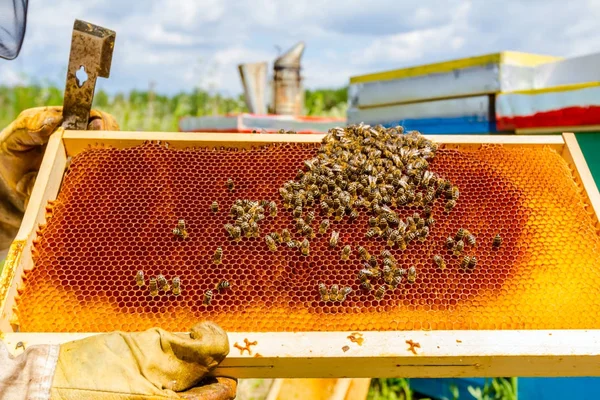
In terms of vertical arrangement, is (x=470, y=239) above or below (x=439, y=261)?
above

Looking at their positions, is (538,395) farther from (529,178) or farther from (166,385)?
(166,385)

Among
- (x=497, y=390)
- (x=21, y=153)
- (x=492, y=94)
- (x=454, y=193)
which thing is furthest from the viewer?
(x=497, y=390)

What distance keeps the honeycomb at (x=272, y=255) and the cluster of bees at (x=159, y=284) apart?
1.2 inches

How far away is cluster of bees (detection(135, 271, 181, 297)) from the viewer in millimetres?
2568

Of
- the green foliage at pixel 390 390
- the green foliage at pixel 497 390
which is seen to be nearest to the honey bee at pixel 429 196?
the green foliage at pixel 497 390

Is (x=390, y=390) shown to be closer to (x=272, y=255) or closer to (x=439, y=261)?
(x=439, y=261)

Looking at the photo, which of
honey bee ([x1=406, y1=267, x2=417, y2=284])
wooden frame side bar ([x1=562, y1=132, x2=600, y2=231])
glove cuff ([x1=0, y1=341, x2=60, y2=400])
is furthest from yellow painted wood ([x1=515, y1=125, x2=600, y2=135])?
glove cuff ([x1=0, y1=341, x2=60, y2=400])

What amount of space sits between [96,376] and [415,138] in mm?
2396

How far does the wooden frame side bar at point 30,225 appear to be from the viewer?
249 cm

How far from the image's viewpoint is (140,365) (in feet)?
7.09

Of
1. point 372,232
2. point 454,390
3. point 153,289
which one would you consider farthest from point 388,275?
point 454,390

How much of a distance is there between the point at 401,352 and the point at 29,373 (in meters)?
1.66

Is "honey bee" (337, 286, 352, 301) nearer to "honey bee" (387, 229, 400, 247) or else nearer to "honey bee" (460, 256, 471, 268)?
"honey bee" (387, 229, 400, 247)

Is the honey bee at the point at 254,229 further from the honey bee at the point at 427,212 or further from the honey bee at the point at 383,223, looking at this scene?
the honey bee at the point at 427,212
